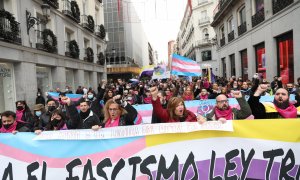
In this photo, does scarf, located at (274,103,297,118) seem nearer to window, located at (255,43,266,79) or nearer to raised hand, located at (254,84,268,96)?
raised hand, located at (254,84,268,96)

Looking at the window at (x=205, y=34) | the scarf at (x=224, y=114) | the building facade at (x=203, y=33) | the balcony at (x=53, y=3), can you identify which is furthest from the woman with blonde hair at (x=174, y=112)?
the window at (x=205, y=34)

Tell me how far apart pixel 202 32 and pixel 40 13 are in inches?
1625

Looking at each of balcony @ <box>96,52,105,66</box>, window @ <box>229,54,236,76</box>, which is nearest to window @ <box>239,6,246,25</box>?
window @ <box>229,54,236,76</box>

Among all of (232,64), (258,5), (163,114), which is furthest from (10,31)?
(232,64)

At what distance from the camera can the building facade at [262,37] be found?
12560mm

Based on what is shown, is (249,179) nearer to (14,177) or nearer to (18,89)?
(14,177)

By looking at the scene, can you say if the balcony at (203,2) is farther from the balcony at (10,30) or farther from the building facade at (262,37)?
the balcony at (10,30)

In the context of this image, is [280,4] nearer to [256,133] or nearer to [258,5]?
[258,5]

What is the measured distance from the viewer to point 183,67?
42.0 feet

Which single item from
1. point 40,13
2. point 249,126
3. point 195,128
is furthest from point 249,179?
point 40,13

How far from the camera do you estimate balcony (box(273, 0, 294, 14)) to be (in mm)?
12536

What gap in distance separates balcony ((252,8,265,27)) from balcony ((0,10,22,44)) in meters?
12.2

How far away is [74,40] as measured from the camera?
20.4m

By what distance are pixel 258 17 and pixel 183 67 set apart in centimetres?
679
